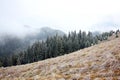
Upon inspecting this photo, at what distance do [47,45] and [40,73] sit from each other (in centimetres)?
12936

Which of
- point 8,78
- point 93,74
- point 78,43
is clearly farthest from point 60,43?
point 93,74

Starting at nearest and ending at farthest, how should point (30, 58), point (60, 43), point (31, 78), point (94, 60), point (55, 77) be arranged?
1. point (55, 77)
2. point (31, 78)
3. point (94, 60)
4. point (60, 43)
5. point (30, 58)

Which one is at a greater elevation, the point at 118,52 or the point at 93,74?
the point at 118,52

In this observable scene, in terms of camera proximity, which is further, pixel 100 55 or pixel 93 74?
pixel 100 55

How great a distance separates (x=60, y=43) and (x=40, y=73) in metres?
109

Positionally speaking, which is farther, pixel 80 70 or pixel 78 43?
pixel 78 43

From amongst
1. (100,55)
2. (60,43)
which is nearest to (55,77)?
(100,55)

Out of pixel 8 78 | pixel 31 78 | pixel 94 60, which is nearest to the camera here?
pixel 31 78

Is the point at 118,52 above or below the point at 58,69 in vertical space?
above

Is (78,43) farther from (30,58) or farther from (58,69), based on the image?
(58,69)

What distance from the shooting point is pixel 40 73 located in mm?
41438

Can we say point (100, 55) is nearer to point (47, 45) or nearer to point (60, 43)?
point (60, 43)

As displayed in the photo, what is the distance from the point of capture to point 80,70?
121 ft

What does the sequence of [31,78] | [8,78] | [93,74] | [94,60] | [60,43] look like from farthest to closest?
[60,43], [8,78], [94,60], [31,78], [93,74]
